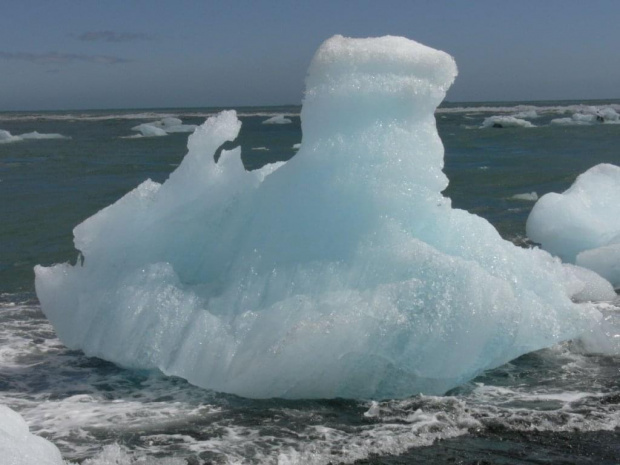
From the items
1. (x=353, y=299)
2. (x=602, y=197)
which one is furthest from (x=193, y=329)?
(x=602, y=197)

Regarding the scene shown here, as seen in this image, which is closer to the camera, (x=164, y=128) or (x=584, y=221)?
(x=584, y=221)

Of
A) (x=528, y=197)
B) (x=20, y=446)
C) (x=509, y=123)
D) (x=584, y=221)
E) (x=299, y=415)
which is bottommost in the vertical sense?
(x=299, y=415)

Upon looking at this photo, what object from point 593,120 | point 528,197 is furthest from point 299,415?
point 593,120

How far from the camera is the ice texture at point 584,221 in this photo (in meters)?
10.4

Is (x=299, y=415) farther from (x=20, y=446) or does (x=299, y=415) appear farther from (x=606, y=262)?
(x=606, y=262)

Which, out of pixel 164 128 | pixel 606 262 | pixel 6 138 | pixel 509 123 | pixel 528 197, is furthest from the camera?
pixel 164 128

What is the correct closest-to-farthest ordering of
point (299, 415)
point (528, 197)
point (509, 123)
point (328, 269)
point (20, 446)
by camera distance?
point (20, 446) < point (299, 415) < point (328, 269) < point (528, 197) < point (509, 123)

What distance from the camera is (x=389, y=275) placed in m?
Answer: 6.38

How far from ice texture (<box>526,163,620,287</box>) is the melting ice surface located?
120 inches

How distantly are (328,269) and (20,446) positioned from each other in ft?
9.20

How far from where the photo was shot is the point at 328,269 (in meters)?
6.49

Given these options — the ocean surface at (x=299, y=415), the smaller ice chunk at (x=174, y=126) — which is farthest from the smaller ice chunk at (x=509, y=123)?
the ocean surface at (x=299, y=415)

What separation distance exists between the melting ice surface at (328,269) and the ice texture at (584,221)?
120 inches

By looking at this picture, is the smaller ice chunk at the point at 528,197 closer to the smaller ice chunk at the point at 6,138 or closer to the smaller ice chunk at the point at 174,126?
the smaller ice chunk at the point at 6,138
